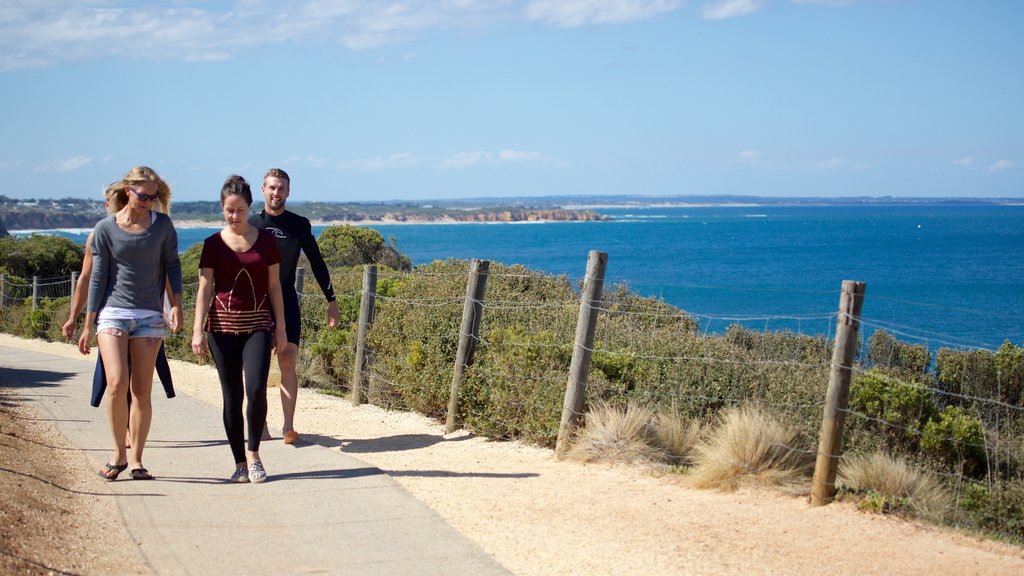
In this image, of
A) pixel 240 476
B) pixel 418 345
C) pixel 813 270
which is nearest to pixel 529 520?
pixel 240 476

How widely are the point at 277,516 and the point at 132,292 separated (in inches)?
69.5

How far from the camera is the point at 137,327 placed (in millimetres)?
6754

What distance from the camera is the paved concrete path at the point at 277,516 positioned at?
17.9 feet

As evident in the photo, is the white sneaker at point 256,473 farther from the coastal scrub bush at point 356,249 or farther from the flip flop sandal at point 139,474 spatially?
the coastal scrub bush at point 356,249

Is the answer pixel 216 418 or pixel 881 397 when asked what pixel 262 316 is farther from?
pixel 881 397

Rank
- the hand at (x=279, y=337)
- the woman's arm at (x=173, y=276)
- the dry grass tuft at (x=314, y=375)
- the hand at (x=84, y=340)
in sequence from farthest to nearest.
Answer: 1. the dry grass tuft at (x=314, y=375)
2. the hand at (x=279, y=337)
3. the woman's arm at (x=173, y=276)
4. the hand at (x=84, y=340)

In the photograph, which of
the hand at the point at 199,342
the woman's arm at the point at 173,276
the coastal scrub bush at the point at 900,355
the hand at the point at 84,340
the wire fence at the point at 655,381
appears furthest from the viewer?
the coastal scrub bush at the point at 900,355

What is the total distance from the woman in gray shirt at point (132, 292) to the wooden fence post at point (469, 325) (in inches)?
121

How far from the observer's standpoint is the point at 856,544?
5.79m

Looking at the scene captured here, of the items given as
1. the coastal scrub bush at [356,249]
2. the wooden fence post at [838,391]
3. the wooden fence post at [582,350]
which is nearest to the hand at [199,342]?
the wooden fence post at [582,350]

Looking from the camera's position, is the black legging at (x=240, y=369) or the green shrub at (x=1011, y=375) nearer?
the black legging at (x=240, y=369)

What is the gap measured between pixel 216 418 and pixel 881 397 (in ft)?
20.6

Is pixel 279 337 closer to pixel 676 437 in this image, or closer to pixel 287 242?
pixel 287 242

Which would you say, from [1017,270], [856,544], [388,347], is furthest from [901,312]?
[856,544]
